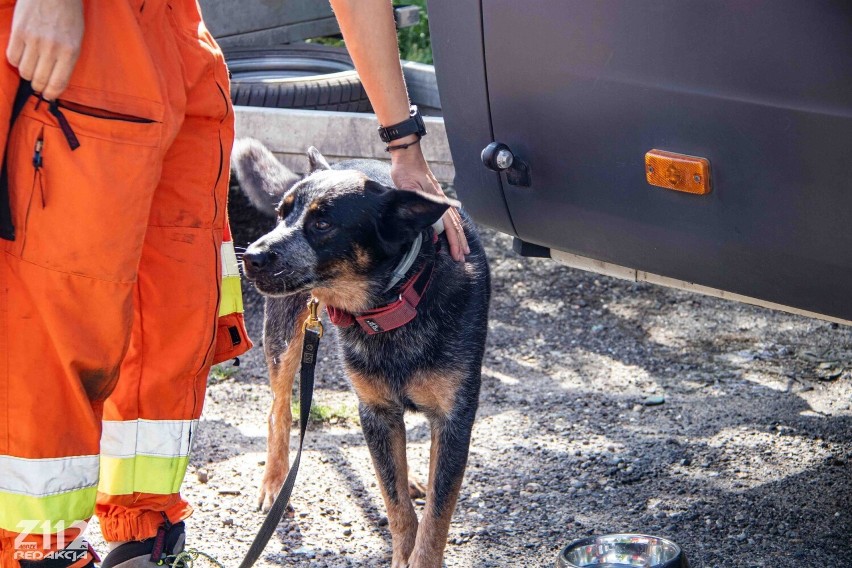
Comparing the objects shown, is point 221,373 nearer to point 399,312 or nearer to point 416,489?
point 416,489

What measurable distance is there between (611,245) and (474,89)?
0.58 m

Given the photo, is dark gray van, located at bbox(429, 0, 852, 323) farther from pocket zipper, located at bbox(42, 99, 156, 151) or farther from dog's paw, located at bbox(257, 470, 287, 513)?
dog's paw, located at bbox(257, 470, 287, 513)

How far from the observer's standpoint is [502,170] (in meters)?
2.78

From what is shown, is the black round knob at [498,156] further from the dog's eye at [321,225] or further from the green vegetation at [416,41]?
the green vegetation at [416,41]

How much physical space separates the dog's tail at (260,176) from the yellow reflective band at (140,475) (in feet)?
4.20

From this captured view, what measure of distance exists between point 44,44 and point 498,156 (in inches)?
49.7

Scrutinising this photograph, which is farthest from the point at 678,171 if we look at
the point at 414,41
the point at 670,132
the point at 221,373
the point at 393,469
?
the point at 414,41

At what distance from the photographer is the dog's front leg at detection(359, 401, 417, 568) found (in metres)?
2.95

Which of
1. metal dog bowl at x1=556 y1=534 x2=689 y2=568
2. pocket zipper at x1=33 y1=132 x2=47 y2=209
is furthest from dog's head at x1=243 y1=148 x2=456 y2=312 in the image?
metal dog bowl at x1=556 y1=534 x2=689 y2=568

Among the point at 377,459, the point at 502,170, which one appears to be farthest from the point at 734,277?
the point at 377,459

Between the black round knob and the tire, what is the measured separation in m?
2.30

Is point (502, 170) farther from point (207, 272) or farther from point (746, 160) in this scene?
point (207, 272)

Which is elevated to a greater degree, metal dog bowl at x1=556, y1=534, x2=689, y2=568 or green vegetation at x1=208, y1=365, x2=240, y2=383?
metal dog bowl at x1=556, y1=534, x2=689, y2=568

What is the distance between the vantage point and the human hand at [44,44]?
192cm
